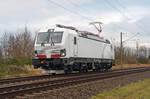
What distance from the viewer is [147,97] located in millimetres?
8648

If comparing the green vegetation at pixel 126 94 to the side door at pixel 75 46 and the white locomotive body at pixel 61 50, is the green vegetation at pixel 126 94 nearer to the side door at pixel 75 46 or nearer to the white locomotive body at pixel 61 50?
the white locomotive body at pixel 61 50

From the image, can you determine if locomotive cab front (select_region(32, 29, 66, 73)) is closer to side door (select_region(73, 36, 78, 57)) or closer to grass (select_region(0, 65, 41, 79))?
side door (select_region(73, 36, 78, 57))

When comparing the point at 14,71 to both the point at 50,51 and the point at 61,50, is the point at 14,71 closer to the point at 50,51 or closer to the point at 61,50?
the point at 50,51

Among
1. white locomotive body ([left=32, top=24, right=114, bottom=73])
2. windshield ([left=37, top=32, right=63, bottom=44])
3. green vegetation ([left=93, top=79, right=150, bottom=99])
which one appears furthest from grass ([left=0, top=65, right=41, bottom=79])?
green vegetation ([left=93, top=79, right=150, bottom=99])

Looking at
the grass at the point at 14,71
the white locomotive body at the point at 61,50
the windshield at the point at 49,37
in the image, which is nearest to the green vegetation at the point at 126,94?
the white locomotive body at the point at 61,50

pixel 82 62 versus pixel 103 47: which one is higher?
pixel 103 47

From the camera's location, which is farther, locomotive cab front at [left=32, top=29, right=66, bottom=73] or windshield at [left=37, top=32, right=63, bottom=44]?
windshield at [left=37, top=32, right=63, bottom=44]

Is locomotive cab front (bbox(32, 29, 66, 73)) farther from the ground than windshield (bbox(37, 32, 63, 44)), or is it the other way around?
windshield (bbox(37, 32, 63, 44))

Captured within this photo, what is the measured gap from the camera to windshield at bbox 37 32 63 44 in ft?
56.2

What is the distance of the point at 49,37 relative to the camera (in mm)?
17500

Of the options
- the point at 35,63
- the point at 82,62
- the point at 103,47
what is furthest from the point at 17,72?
the point at 103,47

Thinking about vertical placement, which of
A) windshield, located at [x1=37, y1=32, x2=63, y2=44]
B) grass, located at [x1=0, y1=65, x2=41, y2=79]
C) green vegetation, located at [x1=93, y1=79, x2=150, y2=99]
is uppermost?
windshield, located at [x1=37, y1=32, x2=63, y2=44]

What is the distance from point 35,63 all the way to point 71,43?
11.1ft

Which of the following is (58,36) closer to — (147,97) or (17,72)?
(17,72)
